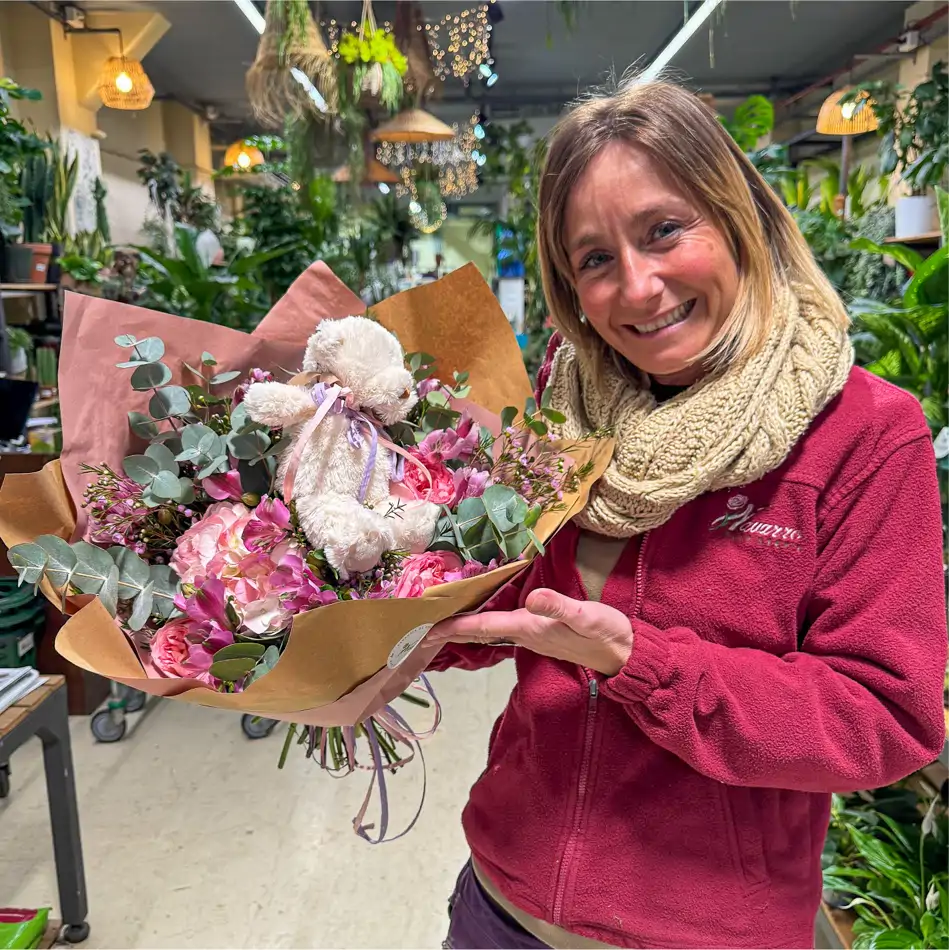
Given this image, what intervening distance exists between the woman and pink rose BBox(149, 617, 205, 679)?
0.22m

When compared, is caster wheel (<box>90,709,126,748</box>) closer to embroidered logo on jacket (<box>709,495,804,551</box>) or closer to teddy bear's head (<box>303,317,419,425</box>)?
teddy bear's head (<box>303,317,419,425</box>)

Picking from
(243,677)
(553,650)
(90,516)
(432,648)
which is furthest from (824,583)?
(90,516)

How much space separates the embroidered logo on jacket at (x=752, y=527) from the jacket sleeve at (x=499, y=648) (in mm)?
242

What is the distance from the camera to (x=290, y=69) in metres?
2.81

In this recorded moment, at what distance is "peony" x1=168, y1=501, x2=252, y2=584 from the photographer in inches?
27.1

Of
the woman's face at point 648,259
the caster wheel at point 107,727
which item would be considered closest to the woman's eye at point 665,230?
the woman's face at point 648,259

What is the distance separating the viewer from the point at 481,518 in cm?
73

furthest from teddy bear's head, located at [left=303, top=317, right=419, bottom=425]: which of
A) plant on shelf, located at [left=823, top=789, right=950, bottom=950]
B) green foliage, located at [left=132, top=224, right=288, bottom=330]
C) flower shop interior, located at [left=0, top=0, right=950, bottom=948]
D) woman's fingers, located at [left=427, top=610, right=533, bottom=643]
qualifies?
green foliage, located at [left=132, top=224, right=288, bottom=330]

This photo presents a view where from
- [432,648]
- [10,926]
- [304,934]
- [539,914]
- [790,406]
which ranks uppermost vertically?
[790,406]

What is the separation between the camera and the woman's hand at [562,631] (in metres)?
0.70

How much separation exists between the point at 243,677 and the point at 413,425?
0.31 m

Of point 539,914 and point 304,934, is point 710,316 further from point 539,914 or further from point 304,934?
point 304,934

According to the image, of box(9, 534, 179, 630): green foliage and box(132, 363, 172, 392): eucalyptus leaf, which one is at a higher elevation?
box(132, 363, 172, 392): eucalyptus leaf

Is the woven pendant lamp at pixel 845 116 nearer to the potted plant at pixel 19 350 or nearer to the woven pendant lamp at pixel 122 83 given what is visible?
the woven pendant lamp at pixel 122 83
